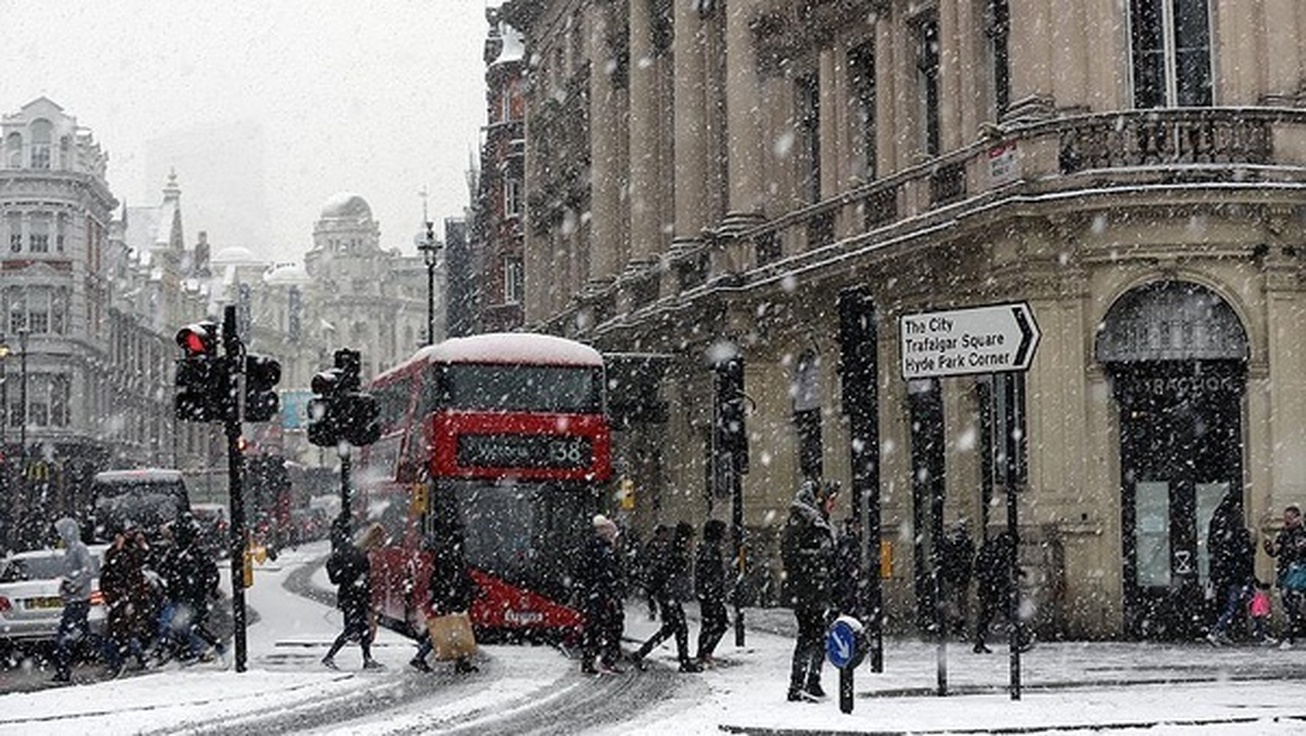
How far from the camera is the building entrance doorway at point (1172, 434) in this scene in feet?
85.9

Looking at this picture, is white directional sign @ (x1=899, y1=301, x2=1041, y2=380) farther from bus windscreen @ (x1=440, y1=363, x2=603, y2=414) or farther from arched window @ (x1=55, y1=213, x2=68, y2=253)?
arched window @ (x1=55, y1=213, x2=68, y2=253)

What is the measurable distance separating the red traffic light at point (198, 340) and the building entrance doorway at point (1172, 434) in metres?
12.2

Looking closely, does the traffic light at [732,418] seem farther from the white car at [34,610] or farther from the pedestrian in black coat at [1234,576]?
the white car at [34,610]

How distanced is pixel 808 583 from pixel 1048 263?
451 inches

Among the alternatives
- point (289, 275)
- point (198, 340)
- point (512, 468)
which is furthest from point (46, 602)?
point (289, 275)

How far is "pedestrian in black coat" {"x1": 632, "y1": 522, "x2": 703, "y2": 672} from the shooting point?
71.5ft

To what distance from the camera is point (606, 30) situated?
4897cm

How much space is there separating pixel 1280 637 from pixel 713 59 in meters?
19.9

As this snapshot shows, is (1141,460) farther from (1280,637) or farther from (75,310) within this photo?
(75,310)

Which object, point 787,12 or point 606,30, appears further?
point 606,30

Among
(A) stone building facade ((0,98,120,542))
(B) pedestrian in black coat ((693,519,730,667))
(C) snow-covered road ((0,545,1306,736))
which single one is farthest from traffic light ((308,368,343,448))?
(A) stone building facade ((0,98,120,542))

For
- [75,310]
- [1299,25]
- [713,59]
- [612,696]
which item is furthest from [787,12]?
[75,310]

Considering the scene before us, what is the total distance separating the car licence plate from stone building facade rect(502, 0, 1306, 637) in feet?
34.8

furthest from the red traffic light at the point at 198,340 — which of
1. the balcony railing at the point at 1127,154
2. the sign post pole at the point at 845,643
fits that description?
the balcony railing at the point at 1127,154
